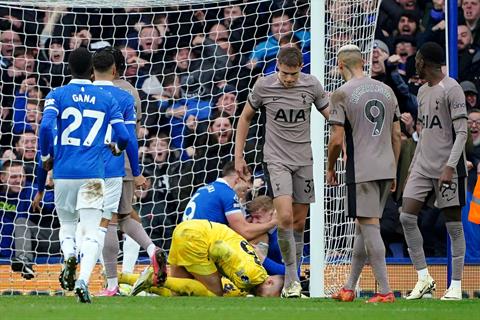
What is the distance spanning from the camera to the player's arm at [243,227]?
489 inches

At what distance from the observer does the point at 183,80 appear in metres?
15.6

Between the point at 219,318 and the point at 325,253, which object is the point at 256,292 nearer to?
the point at 325,253

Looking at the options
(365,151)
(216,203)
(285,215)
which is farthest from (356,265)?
(216,203)

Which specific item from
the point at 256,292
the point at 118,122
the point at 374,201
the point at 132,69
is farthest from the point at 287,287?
the point at 132,69

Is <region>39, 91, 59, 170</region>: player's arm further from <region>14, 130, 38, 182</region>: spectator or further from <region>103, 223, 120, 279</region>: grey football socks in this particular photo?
<region>14, 130, 38, 182</region>: spectator

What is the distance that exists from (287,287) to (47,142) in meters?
2.86

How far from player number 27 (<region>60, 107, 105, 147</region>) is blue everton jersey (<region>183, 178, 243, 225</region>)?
2725mm

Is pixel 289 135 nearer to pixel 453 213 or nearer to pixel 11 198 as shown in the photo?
pixel 453 213

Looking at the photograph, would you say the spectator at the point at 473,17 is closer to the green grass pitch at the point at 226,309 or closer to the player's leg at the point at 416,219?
the player's leg at the point at 416,219

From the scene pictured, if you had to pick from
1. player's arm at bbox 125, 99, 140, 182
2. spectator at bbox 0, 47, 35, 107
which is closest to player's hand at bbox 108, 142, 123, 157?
player's arm at bbox 125, 99, 140, 182

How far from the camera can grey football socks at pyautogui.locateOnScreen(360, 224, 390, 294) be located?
994cm

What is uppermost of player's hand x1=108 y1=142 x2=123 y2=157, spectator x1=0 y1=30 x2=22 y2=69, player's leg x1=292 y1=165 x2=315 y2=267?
spectator x1=0 y1=30 x2=22 y2=69

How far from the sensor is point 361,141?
1019 centimetres

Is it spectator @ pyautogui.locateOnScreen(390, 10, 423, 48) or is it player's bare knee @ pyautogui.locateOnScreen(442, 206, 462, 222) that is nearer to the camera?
player's bare knee @ pyautogui.locateOnScreen(442, 206, 462, 222)
